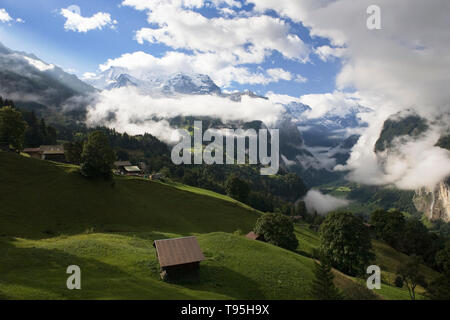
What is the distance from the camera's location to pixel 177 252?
40.0 meters

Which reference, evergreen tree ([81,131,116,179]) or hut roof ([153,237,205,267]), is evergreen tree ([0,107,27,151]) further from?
hut roof ([153,237,205,267])

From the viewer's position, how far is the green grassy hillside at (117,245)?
31875mm

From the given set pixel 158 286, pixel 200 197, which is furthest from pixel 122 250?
pixel 200 197

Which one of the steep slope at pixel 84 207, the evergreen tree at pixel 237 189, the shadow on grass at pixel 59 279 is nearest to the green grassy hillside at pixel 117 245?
the shadow on grass at pixel 59 279

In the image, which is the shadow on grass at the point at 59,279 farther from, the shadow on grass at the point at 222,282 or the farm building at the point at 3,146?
the farm building at the point at 3,146

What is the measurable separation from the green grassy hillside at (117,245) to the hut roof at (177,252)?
8.99 feet

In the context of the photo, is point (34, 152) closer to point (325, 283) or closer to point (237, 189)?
point (237, 189)

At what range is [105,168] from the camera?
294 feet

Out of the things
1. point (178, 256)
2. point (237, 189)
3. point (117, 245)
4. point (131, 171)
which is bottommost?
point (117, 245)

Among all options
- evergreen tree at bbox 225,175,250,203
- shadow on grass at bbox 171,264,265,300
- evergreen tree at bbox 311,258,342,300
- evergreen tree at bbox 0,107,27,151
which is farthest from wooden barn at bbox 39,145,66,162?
evergreen tree at bbox 311,258,342,300

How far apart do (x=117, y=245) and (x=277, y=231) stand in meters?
42.6

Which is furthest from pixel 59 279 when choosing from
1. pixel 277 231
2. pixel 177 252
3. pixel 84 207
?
pixel 277 231

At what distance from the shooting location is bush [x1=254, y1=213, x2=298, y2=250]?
238 feet

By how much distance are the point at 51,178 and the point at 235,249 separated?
62798 mm
